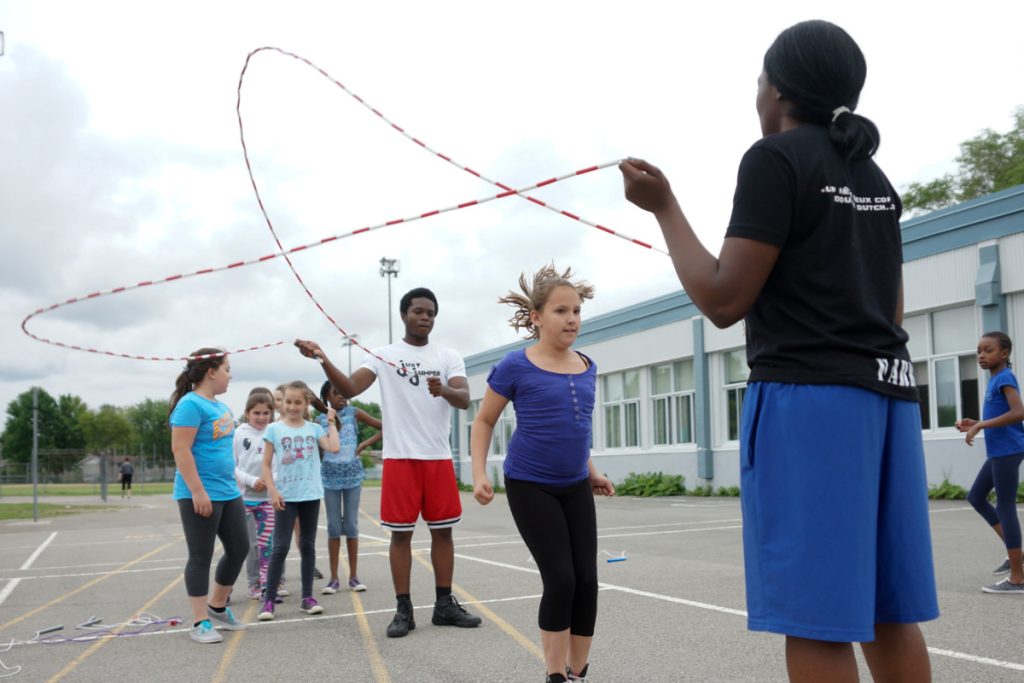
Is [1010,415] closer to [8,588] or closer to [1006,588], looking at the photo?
[1006,588]

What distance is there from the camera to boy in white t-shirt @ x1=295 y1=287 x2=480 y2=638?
6.77 meters

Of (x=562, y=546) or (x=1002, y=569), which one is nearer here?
(x=562, y=546)

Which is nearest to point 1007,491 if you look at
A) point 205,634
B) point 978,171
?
point 205,634

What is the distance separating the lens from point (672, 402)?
32844 mm

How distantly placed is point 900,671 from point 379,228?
3.29 m

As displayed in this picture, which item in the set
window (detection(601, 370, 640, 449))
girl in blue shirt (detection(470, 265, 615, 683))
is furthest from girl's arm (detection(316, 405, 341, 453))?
window (detection(601, 370, 640, 449))

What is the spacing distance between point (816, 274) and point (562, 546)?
8.48 ft

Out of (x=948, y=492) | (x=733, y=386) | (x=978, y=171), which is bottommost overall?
(x=948, y=492)

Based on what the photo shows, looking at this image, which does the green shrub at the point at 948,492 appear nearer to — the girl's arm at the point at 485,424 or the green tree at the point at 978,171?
the girl's arm at the point at 485,424

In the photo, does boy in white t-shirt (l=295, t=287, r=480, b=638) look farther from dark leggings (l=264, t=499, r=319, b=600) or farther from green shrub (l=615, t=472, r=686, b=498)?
green shrub (l=615, t=472, r=686, b=498)

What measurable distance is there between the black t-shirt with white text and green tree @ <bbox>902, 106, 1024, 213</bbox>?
53.6m

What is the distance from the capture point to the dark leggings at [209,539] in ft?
22.2

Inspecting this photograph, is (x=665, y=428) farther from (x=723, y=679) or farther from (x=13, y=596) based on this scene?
(x=723, y=679)

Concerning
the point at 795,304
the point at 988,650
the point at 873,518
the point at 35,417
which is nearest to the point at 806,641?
the point at 873,518
